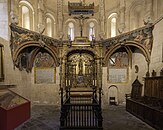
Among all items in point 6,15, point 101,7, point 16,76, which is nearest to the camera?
point 6,15

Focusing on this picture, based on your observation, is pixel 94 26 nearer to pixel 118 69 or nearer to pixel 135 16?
pixel 135 16

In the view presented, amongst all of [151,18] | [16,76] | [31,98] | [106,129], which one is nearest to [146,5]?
[151,18]

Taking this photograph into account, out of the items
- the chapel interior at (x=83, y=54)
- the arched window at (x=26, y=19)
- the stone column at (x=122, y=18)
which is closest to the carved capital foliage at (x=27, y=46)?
the chapel interior at (x=83, y=54)

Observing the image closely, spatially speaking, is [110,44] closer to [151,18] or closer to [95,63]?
[95,63]

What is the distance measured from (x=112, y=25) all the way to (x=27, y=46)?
673 centimetres

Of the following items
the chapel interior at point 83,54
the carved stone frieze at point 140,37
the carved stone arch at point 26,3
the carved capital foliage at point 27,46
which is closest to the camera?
the chapel interior at point 83,54

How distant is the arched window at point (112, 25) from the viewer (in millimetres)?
13320

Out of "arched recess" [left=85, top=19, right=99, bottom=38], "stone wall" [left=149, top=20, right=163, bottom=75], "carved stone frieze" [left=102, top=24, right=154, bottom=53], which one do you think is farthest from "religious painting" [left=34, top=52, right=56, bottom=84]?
"stone wall" [left=149, top=20, right=163, bottom=75]

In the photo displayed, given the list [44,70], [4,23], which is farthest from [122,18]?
[4,23]

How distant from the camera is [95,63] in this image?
11.9m

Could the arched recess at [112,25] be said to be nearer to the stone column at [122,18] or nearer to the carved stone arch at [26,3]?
the stone column at [122,18]

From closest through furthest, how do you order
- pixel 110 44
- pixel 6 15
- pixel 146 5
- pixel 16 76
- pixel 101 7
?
pixel 6 15 → pixel 16 76 → pixel 146 5 → pixel 110 44 → pixel 101 7

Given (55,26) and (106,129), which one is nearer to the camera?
(106,129)

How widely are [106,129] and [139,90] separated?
4.49 meters
